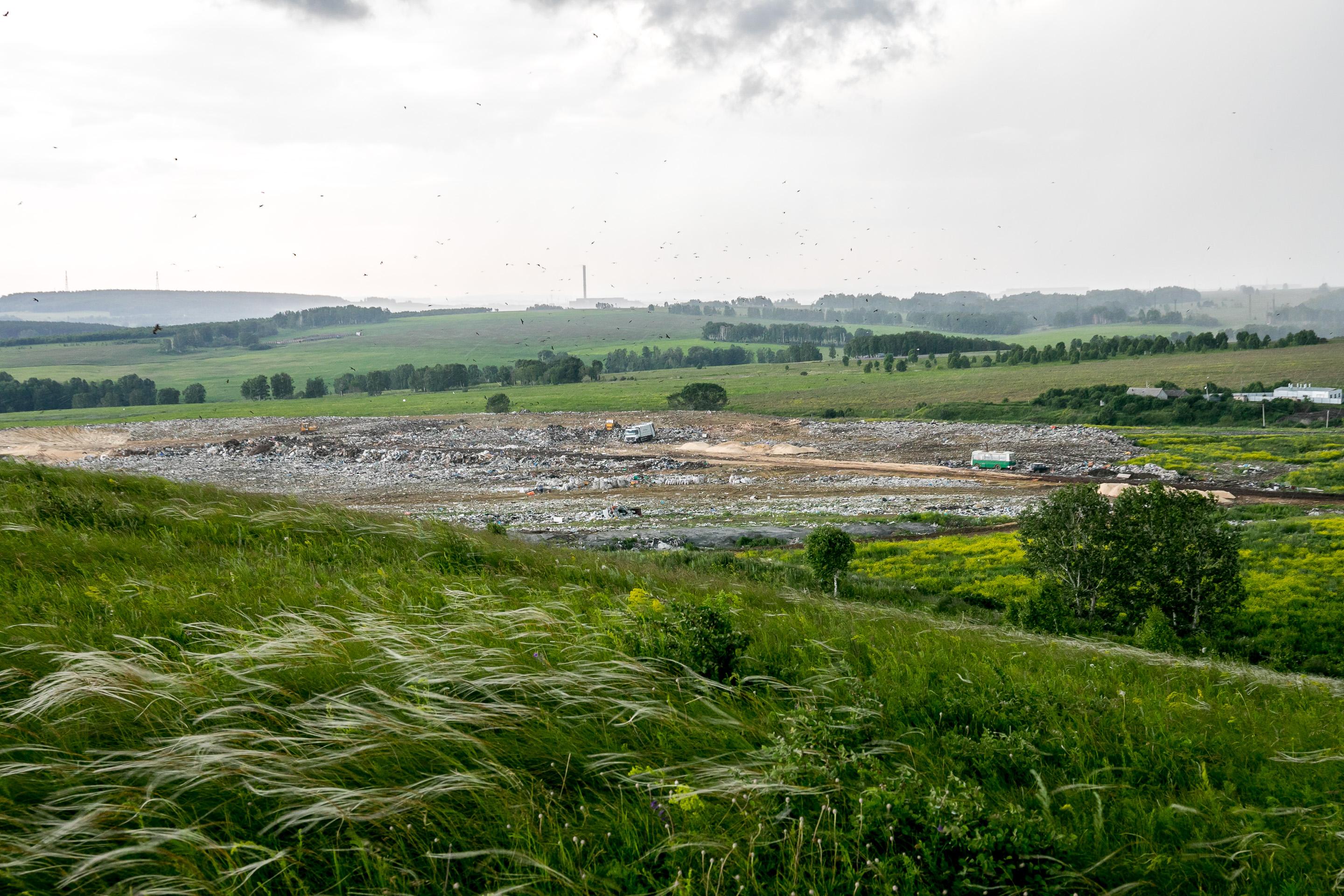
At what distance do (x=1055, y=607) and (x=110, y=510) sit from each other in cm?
1965

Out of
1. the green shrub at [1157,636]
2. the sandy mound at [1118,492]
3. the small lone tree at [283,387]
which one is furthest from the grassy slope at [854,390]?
the green shrub at [1157,636]

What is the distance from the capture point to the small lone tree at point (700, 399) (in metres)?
97.2

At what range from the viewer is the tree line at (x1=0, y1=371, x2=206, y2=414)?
119312mm

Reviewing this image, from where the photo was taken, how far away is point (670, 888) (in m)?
2.40

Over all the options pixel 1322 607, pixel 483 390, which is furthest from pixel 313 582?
pixel 483 390

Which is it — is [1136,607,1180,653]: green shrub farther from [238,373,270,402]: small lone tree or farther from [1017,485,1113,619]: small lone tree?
[238,373,270,402]: small lone tree

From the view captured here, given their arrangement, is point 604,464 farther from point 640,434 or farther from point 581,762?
point 581,762

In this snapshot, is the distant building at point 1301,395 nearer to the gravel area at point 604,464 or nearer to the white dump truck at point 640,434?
the gravel area at point 604,464

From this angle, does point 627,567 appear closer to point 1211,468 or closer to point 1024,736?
point 1024,736

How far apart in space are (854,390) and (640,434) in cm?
4907

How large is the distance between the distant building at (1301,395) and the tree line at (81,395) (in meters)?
150

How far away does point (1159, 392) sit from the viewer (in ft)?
271

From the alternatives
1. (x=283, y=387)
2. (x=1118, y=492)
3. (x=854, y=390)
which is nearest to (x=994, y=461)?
(x=1118, y=492)

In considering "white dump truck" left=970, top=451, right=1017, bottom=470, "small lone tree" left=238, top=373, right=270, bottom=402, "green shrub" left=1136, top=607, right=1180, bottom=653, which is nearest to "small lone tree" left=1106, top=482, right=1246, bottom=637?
"green shrub" left=1136, top=607, right=1180, bottom=653
